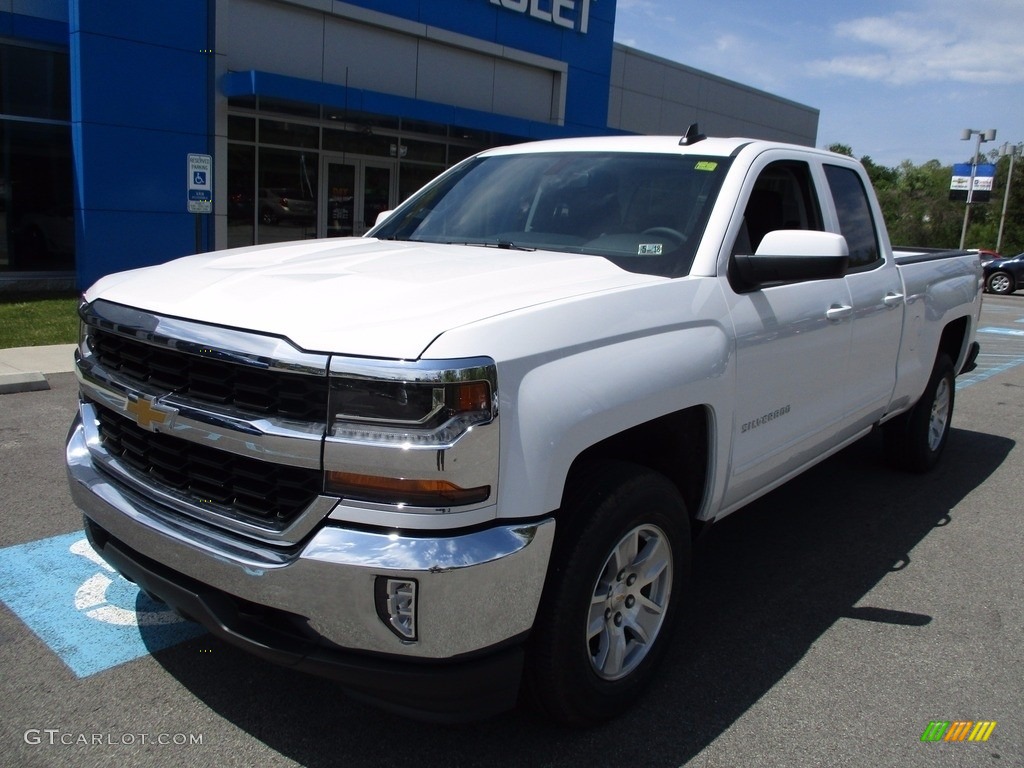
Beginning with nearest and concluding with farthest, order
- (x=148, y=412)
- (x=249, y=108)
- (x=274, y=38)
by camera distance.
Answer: (x=148, y=412) → (x=274, y=38) → (x=249, y=108)

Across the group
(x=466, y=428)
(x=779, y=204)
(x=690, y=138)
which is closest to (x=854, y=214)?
(x=779, y=204)

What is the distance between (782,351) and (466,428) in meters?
1.80

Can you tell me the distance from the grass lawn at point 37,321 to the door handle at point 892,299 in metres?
6.88

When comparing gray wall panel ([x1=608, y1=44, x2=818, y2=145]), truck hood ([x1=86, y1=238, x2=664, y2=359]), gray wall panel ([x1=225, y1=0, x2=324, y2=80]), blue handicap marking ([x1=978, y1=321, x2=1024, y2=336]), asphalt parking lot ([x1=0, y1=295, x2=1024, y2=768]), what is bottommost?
blue handicap marking ([x1=978, y1=321, x2=1024, y2=336])

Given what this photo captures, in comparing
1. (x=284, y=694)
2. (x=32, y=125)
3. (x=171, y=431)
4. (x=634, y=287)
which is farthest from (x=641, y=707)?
(x=32, y=125)

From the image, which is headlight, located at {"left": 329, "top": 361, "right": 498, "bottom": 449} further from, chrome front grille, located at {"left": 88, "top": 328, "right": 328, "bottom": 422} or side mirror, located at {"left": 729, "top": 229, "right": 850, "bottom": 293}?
side mirror, located at {"left": 729, "top": 229, "right": 850, "bottom": 293}

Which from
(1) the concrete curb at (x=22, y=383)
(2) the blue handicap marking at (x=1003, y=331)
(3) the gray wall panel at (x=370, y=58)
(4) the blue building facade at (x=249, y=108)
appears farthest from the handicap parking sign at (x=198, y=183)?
(2) the blue handicap marking at (x=1003, y=331)

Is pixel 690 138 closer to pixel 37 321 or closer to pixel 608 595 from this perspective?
pixel 608 595

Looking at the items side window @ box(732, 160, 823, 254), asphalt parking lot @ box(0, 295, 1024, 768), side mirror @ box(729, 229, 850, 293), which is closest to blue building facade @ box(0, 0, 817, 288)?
asphalt parking lot @ box(0, 295, 1024, 768)

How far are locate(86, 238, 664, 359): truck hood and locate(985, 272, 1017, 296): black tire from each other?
2958 cm

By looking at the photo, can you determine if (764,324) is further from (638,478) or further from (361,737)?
(361,737)

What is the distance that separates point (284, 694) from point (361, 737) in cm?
39

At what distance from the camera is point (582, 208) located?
3846mm

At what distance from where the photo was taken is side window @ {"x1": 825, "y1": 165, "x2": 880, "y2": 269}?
4613 millimetres
